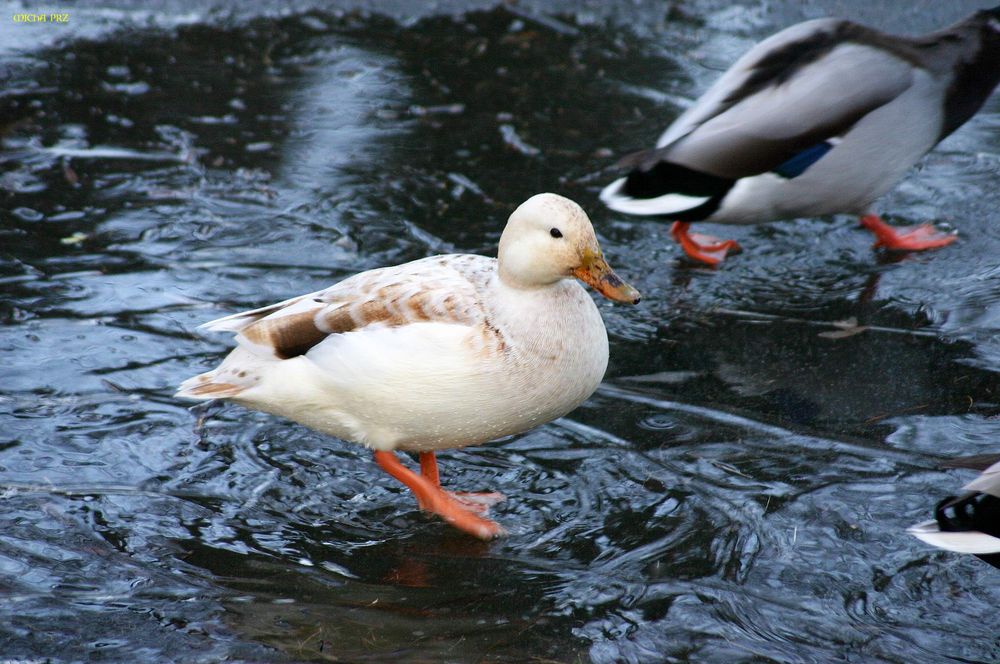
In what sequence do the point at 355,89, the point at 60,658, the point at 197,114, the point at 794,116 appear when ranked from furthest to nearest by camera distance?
1. the point at 355,89
2. the point at 197,114
3. the point at 794,116
4. the point at 60,658

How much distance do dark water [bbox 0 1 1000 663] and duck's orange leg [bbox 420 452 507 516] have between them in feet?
0.44

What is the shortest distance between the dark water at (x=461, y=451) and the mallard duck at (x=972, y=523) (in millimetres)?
338

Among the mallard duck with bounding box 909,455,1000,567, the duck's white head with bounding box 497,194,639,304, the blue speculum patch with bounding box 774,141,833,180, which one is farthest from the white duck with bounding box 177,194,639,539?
the blue speculum patch with bounding box 774,141,833,180

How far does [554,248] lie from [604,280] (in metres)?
0.20

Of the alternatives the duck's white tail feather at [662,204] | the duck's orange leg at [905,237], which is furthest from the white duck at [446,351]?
the duck's orange leg at [905,237]

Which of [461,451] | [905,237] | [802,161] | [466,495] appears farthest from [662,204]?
[466,495]

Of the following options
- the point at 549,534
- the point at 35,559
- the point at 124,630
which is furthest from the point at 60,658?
the point at 549,534

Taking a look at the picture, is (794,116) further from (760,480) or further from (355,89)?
(355,89)

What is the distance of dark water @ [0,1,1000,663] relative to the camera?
3.14 metres

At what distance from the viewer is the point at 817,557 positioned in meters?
3.38

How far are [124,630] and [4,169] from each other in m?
4.10

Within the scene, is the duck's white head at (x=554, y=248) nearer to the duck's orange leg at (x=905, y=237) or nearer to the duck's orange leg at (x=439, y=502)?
the duck's orange leg at (x=439, y=502)

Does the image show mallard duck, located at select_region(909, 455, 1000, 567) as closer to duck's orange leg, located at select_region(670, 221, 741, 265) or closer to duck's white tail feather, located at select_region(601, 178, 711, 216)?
duck's white tail feather, located at select_region(601, 178, 711, 216)

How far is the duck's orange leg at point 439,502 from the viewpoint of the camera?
3.57 meters
